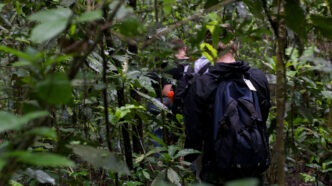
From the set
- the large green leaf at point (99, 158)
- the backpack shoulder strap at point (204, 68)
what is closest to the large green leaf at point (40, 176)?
the large green leaf at point (99, 158)

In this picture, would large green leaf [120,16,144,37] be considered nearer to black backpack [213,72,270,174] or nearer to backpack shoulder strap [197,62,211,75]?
black backpack [213,72,270,174]

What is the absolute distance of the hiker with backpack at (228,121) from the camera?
85.8 inches

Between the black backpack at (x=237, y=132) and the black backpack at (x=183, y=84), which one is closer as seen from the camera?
the black backpack at (x=237, y=132)

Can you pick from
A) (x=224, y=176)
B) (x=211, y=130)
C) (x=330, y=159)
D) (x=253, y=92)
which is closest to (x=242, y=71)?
(x=253, y=92)

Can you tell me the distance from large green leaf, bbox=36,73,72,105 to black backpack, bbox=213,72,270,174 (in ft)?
5.40

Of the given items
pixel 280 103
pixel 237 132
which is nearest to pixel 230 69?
pixel 237 132

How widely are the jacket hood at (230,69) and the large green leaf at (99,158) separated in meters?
1.38

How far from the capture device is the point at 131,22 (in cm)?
81

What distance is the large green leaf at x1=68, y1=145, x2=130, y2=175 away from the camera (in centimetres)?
103

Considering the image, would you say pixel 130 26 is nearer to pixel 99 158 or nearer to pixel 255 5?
pixel 99 158

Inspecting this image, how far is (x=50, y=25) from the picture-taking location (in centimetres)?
67

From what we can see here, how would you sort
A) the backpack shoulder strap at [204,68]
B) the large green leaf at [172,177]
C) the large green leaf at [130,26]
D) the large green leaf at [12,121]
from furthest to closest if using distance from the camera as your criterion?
1. the backpack shoulder strap at [204,68]
2. the large green leaf at [172,177]
3. the large green leaf at [130,26]
4. the large green leaf at [12,121]

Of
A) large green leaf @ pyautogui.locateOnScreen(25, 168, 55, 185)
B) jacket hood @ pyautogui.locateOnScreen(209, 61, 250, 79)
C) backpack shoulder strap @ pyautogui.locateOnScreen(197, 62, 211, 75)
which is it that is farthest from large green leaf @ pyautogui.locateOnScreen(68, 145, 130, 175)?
backpack shoulder strap @ pyautogui.locateOnScreen(197, 62, 211, 75)

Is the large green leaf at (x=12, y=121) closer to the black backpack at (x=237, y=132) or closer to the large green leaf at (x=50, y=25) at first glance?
the large green leaf at (x=50, y=25)
